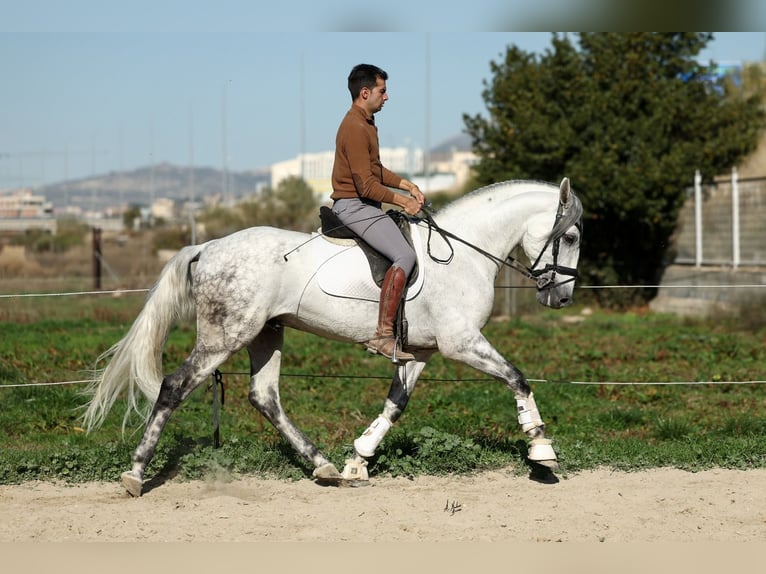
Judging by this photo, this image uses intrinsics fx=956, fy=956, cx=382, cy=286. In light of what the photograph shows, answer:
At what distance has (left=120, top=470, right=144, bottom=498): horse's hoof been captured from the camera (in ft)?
21.5

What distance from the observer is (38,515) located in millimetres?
6098

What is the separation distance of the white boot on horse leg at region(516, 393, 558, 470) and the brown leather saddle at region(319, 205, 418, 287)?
1.19m

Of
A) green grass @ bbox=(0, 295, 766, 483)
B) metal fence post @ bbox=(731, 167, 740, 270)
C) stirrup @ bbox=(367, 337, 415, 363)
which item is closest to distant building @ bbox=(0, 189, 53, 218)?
green grass @ bbox=(0, 295, 766, 483)

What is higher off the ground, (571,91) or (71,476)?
(571,91)

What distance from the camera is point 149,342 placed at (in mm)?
6836

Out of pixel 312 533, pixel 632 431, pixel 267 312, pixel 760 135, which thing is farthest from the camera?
pixel 760 135

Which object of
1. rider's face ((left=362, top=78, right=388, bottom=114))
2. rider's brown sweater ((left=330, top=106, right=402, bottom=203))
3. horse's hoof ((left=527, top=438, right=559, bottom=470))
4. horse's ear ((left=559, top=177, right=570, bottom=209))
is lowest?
horse's hoof ((left=527, top=438, right=559, bottom=470))

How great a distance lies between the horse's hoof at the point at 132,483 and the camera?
6.54 metres

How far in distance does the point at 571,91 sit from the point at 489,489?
17679mm

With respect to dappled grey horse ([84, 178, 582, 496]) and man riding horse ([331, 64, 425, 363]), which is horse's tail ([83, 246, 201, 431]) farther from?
man riding horse ([331, 64, 425, 363])

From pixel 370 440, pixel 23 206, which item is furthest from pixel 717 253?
pixel 23 206

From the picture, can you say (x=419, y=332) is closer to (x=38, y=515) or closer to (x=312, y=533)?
(x=312, y=533)

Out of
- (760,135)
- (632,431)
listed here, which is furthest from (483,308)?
(760,135)

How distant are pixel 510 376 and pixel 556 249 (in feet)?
3.22
